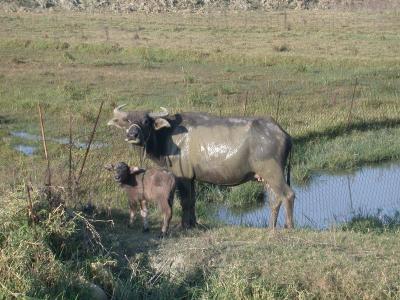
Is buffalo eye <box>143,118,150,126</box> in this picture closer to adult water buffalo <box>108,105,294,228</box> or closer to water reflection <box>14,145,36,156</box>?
adult water buffalo <box>108,105,294,228</box>

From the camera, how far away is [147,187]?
301 inches

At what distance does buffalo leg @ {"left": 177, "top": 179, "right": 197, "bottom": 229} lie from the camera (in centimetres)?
809

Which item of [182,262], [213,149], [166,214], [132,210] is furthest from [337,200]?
[182,262]

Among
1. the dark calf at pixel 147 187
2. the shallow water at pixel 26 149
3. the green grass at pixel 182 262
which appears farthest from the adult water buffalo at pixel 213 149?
the shallow water at pixel 26 149

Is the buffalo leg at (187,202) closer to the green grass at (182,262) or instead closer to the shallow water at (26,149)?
the green grass at (182,262)

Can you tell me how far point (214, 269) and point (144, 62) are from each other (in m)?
20.0

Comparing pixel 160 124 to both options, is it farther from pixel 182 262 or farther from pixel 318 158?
pixel 318 158

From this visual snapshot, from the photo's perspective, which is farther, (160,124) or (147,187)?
(160,124)

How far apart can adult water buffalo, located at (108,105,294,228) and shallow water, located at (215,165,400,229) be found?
1.17 metres

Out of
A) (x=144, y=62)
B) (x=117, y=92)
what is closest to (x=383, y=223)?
(x=117, y=92)

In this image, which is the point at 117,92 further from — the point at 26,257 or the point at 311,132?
the point at 26,257

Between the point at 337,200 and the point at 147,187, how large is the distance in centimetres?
482

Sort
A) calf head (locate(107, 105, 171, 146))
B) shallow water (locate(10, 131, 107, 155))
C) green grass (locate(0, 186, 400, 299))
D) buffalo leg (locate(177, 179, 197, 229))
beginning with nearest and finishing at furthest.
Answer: green grass (locate(0, 186, 400, 299)) < calf head (locate(107, 105, 171, 146)) < buffalo leg (locate(177, 179, 197, 229)) < shallow water (locate(10, 131, 107, 155))

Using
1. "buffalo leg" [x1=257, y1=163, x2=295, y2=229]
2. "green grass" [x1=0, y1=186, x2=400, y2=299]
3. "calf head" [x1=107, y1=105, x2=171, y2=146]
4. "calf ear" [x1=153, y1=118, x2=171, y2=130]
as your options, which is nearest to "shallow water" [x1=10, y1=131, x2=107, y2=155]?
"calf head" [x1=107, y1=105, x2=171, y2=146]
